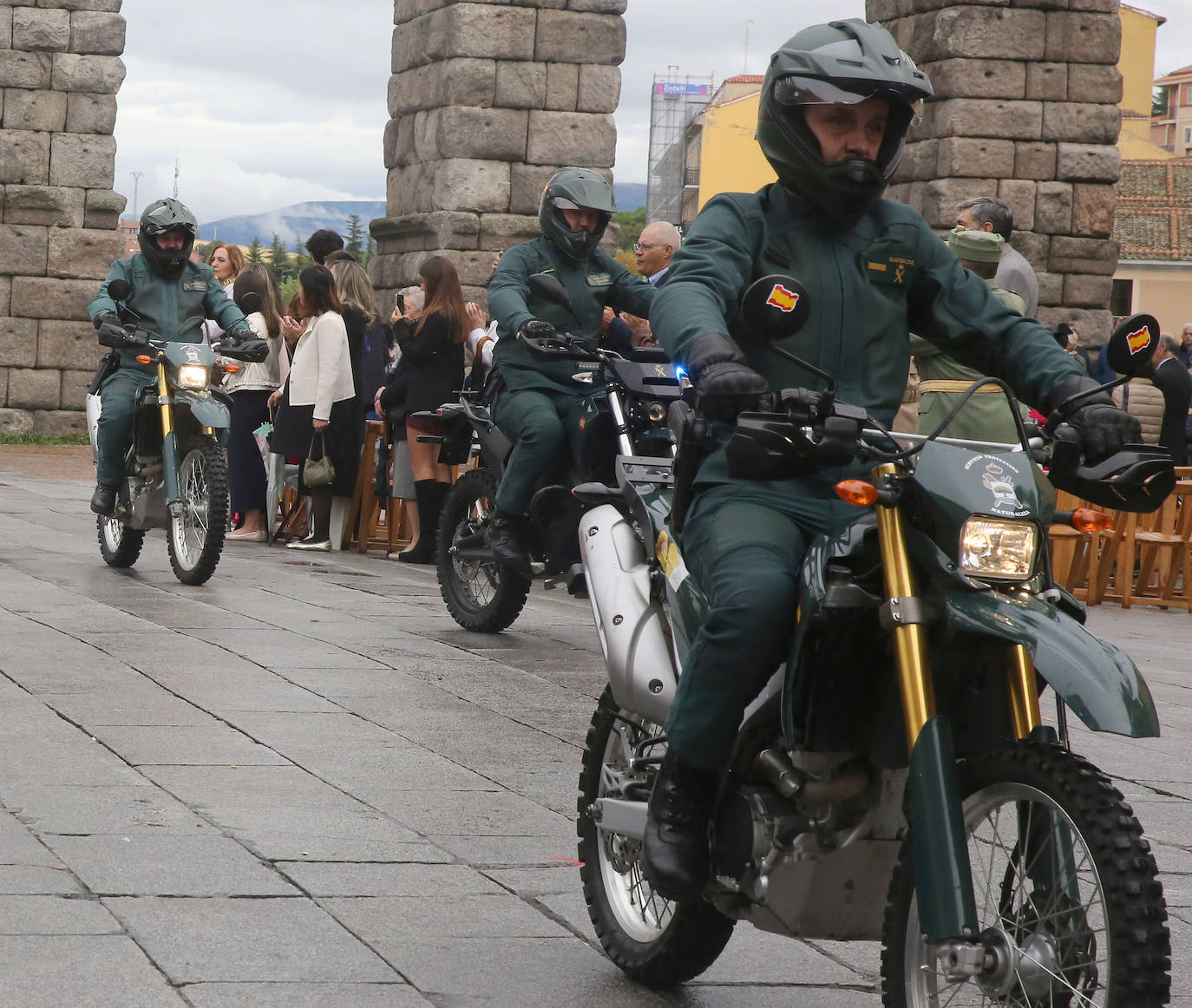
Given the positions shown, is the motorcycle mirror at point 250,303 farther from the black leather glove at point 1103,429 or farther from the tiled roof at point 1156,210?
the tiled roof at point 1156,210

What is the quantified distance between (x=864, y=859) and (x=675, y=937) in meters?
0.55

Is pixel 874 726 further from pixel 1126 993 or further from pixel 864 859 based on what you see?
pixel 1126 993

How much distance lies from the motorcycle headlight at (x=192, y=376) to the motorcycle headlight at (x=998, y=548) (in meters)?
7.82

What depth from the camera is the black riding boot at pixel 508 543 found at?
8.16 m

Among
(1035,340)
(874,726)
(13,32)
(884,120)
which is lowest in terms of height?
(874,726)

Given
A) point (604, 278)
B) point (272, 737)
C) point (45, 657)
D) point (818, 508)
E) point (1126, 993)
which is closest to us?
point (1126, 993)

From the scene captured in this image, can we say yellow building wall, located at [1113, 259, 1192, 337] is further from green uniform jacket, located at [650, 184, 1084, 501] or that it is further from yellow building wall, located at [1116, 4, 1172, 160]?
green uniform jacket, located at [650, 184, 1084, 501]

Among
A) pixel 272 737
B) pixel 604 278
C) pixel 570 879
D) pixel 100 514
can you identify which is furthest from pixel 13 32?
pixel 570 879

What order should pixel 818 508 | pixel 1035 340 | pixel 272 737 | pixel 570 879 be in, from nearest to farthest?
pixel 818 508
pixel 1035 340
pixel 570 879
pixel 272 737

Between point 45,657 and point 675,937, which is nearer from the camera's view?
point 675,937

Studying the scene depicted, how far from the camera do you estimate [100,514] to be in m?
10.6

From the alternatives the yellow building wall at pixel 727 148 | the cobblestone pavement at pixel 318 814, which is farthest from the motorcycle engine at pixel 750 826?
the yellow building wall at pixel 727 148

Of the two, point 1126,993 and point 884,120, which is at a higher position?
point 884,120

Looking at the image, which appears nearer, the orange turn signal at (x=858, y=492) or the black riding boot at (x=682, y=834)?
the orange turn signal at (x=858, y=492)
